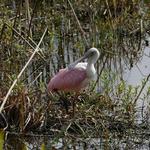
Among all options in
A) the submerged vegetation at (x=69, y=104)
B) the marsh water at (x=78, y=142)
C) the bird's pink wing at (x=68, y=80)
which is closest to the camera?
the marsh water at (x=78, y=142)

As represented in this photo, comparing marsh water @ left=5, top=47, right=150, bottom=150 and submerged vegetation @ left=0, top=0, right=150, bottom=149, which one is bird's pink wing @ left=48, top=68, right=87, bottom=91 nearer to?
submerged vegetation @ left=0, top=0, right=150, bottom=149

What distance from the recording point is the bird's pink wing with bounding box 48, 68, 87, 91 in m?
7.11

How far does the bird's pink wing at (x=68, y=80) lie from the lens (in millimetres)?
7105

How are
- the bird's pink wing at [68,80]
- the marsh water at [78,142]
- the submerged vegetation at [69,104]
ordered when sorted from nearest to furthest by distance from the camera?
1. the marsh water at [78,142]
2. the submerged vegetation at [69,104]
3. the bird's pink wing at [68,80]

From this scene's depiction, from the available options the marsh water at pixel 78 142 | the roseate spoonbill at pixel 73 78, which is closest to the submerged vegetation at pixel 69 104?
the marsh water at pixel 78 142

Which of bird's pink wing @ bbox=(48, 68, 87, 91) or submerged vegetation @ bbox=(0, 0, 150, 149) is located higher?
bird's pink wing @ bbox=(48, 68, 87, 91)

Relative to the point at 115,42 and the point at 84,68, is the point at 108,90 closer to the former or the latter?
the point at 84,68

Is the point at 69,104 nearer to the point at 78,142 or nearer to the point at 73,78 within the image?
the point at 73,78

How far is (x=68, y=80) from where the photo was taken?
7223 millimetres

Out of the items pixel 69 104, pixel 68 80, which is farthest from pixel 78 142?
pixel 68 80

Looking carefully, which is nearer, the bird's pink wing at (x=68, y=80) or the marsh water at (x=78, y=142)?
the marsh water at (x=78, y=142)

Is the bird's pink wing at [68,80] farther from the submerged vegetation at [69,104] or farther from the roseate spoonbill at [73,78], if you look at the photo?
the submerged vegetation at [69,104]

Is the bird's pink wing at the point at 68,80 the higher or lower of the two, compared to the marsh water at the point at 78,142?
higher

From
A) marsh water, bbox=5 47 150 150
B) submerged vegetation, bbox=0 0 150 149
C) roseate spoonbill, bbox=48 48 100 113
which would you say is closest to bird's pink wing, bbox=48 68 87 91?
roseate spoonbill, bbox=48 48 100 113
